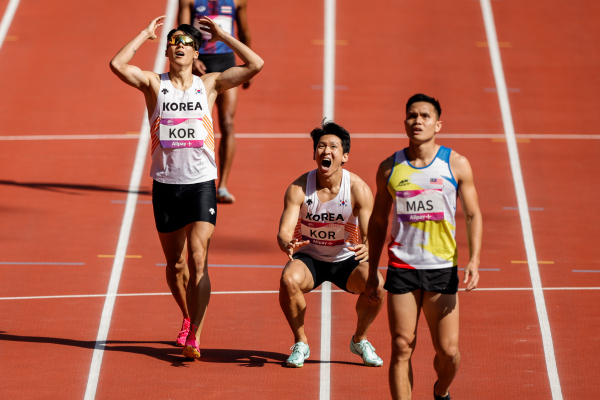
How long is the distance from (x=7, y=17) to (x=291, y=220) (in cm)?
1058

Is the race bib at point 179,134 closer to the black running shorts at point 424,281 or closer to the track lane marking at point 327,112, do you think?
the track lane marking at point 327,112

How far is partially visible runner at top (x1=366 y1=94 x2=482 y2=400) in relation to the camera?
5191 mm

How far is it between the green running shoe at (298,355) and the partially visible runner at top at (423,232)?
132 centimetres

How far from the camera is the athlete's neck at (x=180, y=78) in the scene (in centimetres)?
671

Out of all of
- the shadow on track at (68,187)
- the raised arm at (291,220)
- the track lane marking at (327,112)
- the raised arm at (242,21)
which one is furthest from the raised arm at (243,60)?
the shadow on track at (68,187)

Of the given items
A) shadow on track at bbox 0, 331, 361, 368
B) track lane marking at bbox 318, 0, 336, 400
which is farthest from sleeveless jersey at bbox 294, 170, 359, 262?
shadow on track at bbox 0, 331, 361, 368

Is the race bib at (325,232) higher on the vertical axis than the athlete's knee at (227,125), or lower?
lower

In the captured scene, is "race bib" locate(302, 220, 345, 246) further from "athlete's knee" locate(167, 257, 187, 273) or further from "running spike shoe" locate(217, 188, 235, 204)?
"running spike shoe" locate(217, 188, 235, 204)

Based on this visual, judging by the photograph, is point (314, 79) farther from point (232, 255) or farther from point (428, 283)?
point (428, 283)

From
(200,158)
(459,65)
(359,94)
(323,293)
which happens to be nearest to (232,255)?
(323,293)

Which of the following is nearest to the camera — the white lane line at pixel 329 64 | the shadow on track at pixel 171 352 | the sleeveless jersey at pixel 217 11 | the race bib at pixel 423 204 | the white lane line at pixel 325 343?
the race bib at pixel 423 204

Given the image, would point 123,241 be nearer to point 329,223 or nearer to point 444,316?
point 329,223

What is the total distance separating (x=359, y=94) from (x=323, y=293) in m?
5.52

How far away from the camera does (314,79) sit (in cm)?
1347
